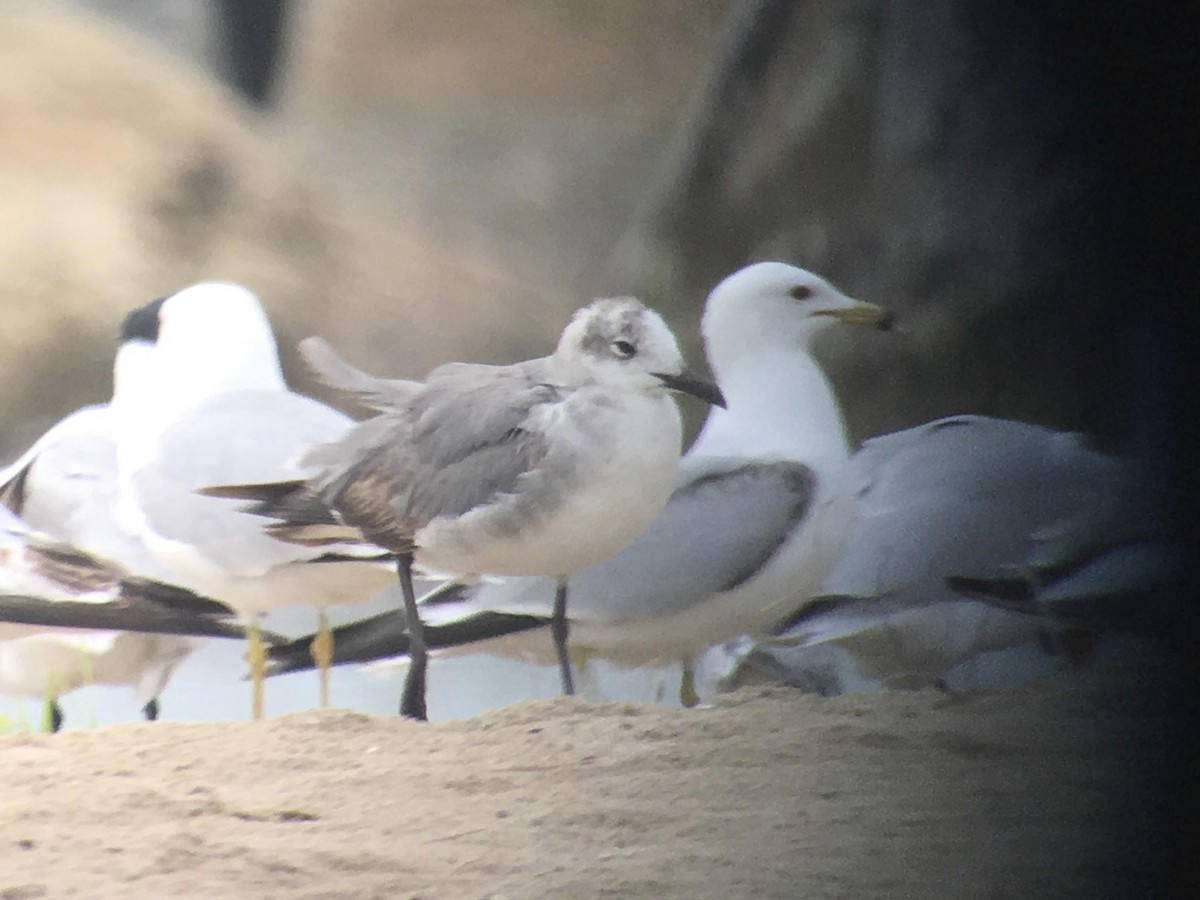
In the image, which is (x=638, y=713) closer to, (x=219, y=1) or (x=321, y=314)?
(x=321, y=314)

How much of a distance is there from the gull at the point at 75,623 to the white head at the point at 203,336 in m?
0.28

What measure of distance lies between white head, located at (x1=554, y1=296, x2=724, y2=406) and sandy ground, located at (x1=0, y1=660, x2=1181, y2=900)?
436 mm

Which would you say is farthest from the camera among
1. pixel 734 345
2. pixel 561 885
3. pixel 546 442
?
pixel 734 345

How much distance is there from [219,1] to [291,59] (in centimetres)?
15

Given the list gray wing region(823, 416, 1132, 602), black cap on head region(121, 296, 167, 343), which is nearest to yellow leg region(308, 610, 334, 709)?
black cap on head region(121, 296, 167, 343)

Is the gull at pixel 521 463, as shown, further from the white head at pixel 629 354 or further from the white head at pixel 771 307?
the white head at pixel 771 307

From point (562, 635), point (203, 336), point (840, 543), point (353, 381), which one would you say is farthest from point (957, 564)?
point (203, 336)

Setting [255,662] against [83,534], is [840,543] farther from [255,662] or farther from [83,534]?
[83,534]

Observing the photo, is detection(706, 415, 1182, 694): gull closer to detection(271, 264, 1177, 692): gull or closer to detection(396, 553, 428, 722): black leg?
detection(271, 264, 1177, 692): gull

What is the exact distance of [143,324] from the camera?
212 cm

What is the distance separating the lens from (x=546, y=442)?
190 cm

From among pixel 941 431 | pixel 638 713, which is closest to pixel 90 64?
pixel 638 713

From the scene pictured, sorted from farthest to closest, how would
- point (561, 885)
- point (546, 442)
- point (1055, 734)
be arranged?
point (1055, 734) < point (546, 442) < point (561, 885)

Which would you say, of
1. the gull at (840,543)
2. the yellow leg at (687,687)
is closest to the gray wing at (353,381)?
the gull at (840,543)
